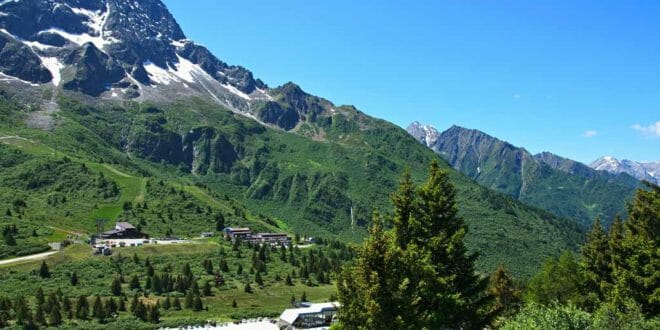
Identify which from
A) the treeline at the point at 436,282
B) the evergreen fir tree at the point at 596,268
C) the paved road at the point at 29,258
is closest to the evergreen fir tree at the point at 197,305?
the paved road at the point at 29,258

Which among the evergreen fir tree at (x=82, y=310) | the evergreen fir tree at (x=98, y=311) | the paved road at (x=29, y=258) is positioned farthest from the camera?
the paved road at (x=29, y=258)

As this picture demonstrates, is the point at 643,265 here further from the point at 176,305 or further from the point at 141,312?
the point at 176,305

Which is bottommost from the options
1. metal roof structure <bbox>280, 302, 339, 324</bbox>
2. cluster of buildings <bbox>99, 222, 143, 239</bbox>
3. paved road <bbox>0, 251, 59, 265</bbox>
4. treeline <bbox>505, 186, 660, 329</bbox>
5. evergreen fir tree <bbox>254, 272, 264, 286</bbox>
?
metal roof structure <bbox>280, 302, 339, 324</bbox>

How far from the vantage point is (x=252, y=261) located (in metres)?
140

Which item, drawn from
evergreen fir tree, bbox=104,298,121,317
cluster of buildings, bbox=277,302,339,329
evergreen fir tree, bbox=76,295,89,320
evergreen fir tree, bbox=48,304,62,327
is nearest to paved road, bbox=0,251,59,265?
evergreen fir tree, bbox=76,295,89,320

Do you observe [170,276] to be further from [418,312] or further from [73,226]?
[418,312]

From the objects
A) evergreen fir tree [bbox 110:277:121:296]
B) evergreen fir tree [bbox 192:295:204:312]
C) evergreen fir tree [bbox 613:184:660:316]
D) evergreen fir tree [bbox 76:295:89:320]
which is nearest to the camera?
evergreen fir tree [bbox 613:184:660:316]

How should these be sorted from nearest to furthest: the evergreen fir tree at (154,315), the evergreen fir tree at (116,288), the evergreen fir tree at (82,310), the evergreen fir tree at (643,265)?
the evergreen fir tree at (643,265)
the evergreen fir tree at (82,310)
the evergreen fir tree at (154,315)
the evergreen fir tree at (116,288)

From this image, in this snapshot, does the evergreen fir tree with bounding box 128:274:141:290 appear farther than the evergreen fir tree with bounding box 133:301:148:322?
Yes

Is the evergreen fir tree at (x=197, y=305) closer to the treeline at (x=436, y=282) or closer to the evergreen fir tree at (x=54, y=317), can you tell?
the evergreen fir tree at (x=54, y=317)

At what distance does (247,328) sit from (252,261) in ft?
156

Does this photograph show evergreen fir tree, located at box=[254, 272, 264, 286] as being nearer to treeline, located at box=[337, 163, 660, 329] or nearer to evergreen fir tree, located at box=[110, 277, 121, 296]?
evergreen fir tree, located at box=[110, 277, 121, 296]

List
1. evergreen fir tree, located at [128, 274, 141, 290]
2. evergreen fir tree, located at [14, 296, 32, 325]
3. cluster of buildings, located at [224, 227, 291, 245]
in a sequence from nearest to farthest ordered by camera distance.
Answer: evergreen fir tree, located at [14, 296, 32, 325] → evergreen fir tree, located at [128, 274, 141, 290] → cluster of buildings, located at [224, 227, 291, 245]

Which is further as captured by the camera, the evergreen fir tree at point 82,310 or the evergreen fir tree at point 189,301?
the evergreen fir tree at point 189,301
